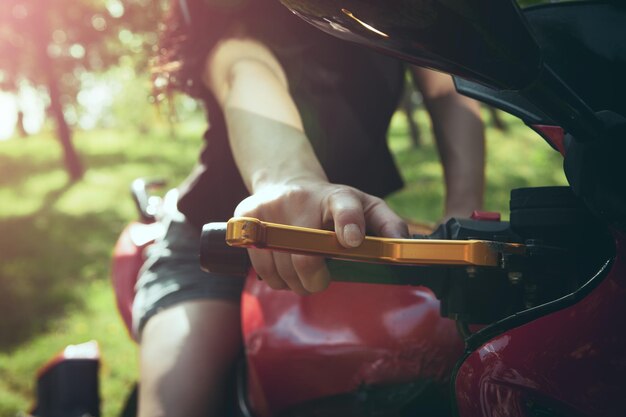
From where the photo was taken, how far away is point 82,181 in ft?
35.8

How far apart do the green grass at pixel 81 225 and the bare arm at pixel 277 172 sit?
212cm

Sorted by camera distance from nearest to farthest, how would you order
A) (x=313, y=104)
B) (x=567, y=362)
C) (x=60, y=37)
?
(x=567, y=362), (x=313, y=104), (x=60, y=37)

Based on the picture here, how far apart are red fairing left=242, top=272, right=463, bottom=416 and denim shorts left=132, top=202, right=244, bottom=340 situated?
415mm

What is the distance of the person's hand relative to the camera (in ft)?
2.55

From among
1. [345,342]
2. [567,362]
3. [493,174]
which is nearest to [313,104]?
[345,342]

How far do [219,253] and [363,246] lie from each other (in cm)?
19

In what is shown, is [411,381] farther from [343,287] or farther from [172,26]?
[172,26]

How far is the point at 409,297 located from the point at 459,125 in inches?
36.5

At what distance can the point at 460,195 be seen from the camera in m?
1.73

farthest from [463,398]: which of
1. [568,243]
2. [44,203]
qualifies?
[44,203]

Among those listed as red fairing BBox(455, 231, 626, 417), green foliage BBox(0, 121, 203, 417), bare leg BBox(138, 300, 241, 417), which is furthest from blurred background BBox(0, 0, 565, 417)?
red fairing BBox(455, 231, 626, 417)

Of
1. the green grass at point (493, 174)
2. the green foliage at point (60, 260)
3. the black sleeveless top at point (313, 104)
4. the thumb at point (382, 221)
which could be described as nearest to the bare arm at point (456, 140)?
the black sleeveless top at point (313, 104)

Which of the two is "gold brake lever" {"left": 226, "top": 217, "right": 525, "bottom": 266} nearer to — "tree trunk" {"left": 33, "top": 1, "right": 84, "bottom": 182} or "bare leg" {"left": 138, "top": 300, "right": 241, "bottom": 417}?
"bare leg" {"left": 138, "top": 300, "right": 241, "bottom": 417}

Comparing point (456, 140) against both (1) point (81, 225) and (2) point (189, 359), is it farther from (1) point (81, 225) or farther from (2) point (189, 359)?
(1) point (81, 225)
